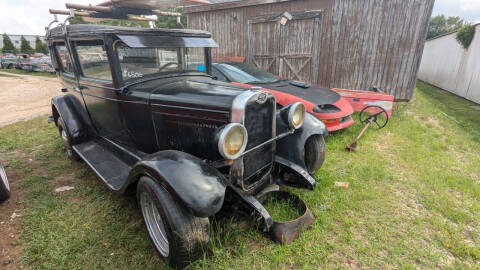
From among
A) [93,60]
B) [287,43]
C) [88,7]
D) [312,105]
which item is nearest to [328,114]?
[312,105]

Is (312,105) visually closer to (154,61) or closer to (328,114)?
(328,114)

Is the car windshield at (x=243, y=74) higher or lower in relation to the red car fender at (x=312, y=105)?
higher

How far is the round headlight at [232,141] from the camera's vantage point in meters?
1.87

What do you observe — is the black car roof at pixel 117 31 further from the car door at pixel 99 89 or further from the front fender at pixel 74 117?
the front fender at pixel 74 117

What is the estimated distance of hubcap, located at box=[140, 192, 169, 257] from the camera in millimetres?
2178

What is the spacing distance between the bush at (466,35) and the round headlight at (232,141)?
1253cm

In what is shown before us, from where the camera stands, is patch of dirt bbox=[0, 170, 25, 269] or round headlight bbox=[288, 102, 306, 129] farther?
round headlight bbox=[288, 102, 306, 129]

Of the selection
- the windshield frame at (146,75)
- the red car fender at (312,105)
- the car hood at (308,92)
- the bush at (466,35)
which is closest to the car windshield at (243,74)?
the car hood at (308,92)

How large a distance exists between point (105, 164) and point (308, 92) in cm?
401

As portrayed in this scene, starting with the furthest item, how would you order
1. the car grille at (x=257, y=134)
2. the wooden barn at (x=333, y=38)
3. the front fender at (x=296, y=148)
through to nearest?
1. the wooden barn at (x=333, y=38)
2. the front fender at (x=296, y=148)
3. the car grille at (x=257, y=134)

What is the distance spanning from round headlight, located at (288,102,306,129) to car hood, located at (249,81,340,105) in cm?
209

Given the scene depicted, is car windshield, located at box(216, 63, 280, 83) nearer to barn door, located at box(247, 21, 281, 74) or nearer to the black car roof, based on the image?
the black car roof

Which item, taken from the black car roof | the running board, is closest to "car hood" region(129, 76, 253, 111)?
the black car roof

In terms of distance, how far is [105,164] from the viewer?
307 cm
